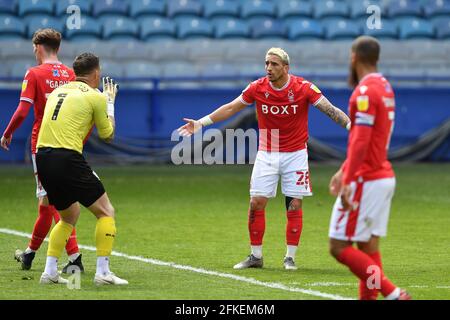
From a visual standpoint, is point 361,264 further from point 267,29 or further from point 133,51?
point 267,29

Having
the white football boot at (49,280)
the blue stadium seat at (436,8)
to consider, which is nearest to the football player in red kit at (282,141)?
the white football boot at (49,280)

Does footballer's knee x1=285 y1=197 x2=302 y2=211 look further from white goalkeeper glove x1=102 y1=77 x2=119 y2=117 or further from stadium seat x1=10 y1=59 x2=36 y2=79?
stadium seat x1=10 y1=59 x2=36 y2=79

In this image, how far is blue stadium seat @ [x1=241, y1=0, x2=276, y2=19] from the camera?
87.2 feet

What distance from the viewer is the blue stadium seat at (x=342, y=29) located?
85.4 ft

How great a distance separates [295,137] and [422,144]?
42.0 feet

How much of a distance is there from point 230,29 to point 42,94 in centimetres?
1514

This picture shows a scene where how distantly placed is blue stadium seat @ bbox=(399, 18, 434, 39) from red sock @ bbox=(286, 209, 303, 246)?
15.5m

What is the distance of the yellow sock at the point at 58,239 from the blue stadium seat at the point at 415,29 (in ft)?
58.0

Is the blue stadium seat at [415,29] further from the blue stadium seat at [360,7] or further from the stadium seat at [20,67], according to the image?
the stadium seat at [20,67]

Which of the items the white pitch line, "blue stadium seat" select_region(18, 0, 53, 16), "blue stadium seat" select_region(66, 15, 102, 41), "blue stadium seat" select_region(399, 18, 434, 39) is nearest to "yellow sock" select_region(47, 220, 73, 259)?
the white pitch line

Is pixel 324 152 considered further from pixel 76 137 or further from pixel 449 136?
pixel 76 137

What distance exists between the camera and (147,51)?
25219 millimetres

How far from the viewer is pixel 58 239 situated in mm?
10195
